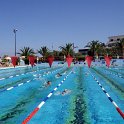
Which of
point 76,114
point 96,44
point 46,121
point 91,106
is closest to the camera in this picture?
point 46,121

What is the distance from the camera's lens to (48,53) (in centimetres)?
6831


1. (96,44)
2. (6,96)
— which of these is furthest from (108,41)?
(6,96)

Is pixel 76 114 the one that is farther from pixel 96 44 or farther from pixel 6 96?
pixel 96 44

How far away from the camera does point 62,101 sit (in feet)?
30.4

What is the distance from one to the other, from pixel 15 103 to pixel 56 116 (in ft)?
8.04

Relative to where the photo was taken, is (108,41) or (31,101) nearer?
(31,101)

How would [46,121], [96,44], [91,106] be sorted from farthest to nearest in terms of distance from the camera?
1. [96,44]
2. [91,106]
3. [46,121]

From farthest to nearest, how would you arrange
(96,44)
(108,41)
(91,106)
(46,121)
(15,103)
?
(108,41) → (96,44) → (15,103) → (91,106) → (46,121)

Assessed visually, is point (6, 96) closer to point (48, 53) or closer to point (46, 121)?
point (46, 121)

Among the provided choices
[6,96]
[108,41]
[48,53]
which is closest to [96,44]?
[48,53]

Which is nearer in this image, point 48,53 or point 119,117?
point 119,117

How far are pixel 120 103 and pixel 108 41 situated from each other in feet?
335

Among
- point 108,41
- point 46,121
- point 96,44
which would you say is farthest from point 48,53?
point 46,121

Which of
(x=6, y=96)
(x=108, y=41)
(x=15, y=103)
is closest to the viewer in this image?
(x=15, y=103)
